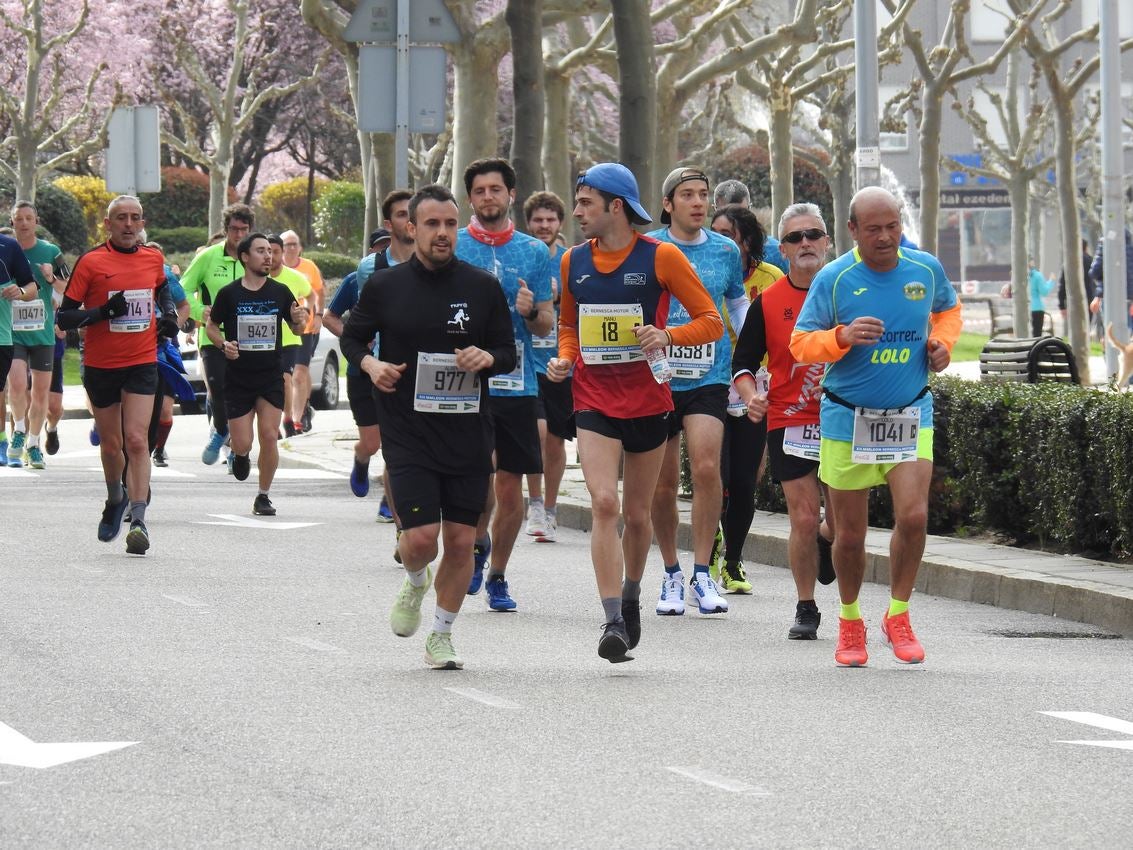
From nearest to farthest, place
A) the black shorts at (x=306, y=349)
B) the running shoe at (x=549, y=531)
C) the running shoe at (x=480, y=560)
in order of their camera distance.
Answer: the running shoe at (x=480, y=560) < the running shoe at (x=549, y=531) < the black shorts at (x=306, y=349)

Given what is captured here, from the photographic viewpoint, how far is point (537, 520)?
14180 mm

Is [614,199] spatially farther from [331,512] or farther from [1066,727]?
[331,512]

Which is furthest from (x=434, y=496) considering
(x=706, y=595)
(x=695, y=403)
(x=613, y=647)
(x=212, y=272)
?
(x=212, y=272)

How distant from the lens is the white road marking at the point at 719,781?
6.29 m

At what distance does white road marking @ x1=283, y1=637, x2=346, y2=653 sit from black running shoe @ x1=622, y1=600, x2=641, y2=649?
3.69ft

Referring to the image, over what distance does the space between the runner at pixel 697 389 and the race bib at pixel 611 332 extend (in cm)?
130

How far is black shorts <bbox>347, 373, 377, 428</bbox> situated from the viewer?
1373cm

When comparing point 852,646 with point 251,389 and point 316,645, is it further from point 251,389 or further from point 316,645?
point 251,389

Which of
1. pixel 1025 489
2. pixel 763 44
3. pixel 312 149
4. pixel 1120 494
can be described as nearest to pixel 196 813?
pixel 1120 494

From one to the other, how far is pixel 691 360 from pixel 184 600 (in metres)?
2.56

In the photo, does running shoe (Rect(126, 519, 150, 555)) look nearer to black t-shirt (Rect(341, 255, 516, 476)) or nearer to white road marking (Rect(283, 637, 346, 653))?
white road marking (Rect(283, 637, 346, 653))

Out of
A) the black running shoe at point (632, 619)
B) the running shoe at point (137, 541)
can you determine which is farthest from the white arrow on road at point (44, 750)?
the running shoe at point (137, 541)

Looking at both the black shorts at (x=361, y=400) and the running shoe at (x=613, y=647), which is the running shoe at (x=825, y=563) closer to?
the running shoe at (x=613, y=647)

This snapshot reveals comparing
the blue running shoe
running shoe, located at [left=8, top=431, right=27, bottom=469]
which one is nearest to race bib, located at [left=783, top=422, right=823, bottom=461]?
the blue running shoe
